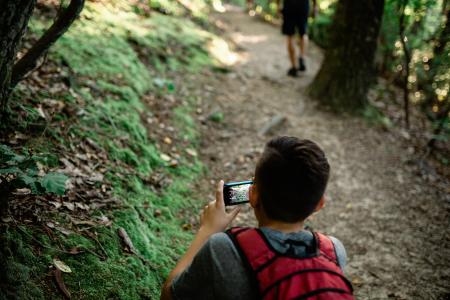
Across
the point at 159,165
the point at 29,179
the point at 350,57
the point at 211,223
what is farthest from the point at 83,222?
the point at 350,57

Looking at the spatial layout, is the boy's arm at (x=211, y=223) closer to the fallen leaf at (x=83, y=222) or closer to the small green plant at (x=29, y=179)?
the small green plant at (x=29, y=179)

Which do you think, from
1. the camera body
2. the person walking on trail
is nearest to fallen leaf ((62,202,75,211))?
the camera body

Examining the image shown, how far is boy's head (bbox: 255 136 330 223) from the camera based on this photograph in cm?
161

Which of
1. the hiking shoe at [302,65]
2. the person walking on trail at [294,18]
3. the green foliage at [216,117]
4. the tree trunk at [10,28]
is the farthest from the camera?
the hiking shoe at [302,65]

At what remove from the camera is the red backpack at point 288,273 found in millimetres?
1503

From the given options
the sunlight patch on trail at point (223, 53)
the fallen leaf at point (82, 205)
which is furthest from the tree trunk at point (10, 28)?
the sunlight patch on trail at point (223, 53)

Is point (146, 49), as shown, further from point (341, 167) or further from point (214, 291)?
point (214, 291)

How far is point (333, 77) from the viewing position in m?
7.18

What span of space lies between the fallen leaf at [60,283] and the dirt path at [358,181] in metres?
2.38

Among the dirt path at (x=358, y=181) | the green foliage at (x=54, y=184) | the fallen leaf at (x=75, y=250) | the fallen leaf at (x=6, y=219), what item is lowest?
the dirt path at (x=358, y=181)

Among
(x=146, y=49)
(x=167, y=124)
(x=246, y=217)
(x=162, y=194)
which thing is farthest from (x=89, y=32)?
(x=246, y=217)

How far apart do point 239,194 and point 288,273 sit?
723mm

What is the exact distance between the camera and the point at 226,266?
1.64 m

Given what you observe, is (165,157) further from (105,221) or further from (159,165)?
(105,221)
